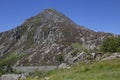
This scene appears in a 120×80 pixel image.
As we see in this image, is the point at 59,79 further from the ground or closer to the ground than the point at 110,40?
closer to the ground

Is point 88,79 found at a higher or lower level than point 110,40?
lower

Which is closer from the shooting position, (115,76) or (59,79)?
(115,76)

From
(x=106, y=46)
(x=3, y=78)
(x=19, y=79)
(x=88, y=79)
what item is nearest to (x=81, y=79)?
(x=88, y=79)

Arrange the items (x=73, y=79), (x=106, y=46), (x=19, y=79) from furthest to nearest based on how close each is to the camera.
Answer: (x=106, y=46)
(x=19, y=79)
(x=73, y=79)

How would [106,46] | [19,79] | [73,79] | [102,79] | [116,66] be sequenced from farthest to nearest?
[106,46], [116,66], [19,79], [73,79], [102,79]

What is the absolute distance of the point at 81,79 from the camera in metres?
→ 27.0

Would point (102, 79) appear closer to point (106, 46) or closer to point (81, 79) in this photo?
point (81, 79)

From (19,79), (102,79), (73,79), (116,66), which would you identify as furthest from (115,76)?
(19,79)

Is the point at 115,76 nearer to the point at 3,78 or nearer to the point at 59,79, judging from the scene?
the point at 59,79

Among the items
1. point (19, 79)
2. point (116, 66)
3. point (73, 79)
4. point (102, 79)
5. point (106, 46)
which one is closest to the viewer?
point (102, 79)

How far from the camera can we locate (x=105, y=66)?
35.9 meters

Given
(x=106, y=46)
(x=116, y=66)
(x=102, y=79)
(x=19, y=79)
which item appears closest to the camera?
(x=102, y=79)

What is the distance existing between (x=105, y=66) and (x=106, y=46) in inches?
4424

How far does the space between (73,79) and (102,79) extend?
3430 mm
